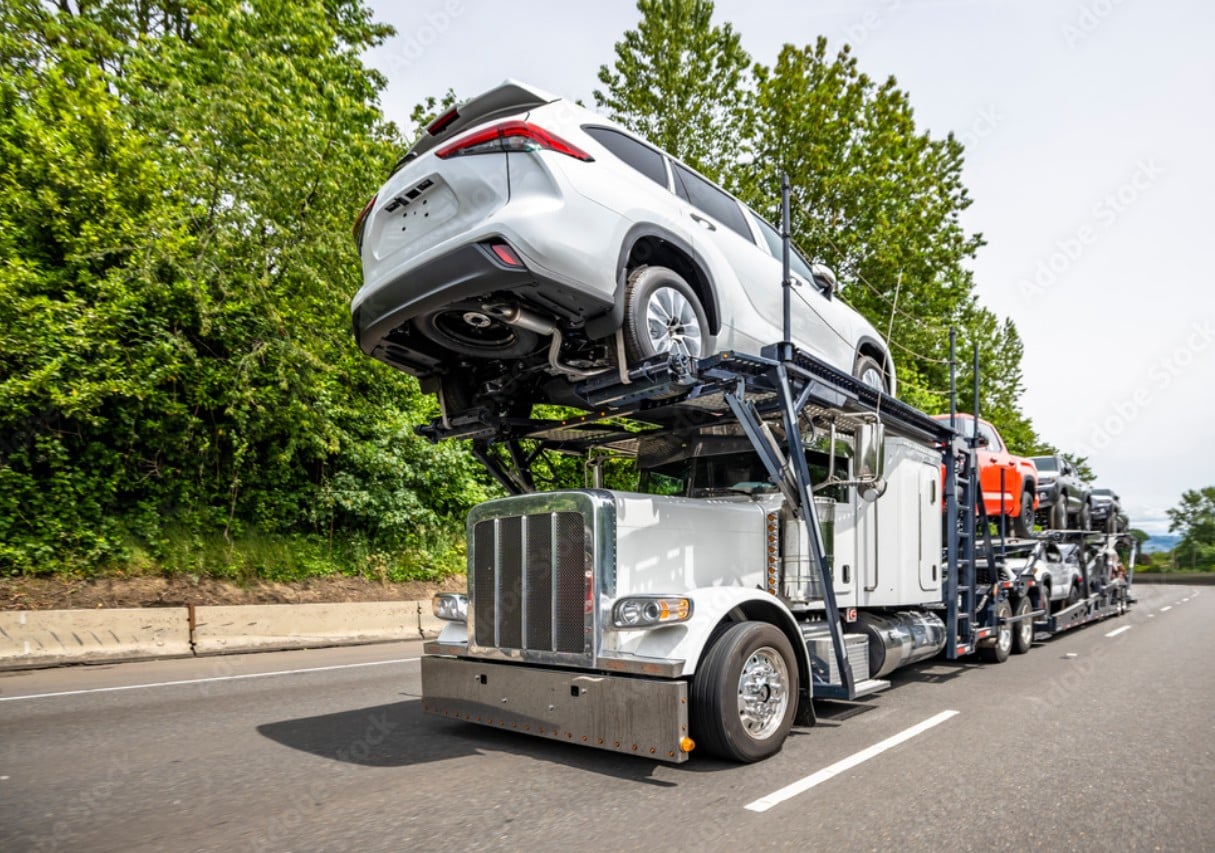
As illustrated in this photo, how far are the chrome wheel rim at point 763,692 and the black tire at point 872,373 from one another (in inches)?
142

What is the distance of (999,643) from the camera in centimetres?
922

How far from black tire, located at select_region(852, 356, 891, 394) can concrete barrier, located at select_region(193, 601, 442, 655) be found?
831cm

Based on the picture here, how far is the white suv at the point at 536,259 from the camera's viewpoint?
14.4ft

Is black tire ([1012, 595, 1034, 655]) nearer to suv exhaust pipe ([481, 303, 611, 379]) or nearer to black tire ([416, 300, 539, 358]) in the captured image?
suv exhaust pipe ([481, 303, 611, 379])

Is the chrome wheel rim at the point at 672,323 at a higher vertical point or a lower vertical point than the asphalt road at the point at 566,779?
higher

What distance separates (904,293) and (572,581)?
20969 millimetres

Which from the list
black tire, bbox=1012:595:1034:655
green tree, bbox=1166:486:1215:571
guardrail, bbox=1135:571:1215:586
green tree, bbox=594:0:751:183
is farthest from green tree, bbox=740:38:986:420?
green tree, bbox=1166:486:1215:571

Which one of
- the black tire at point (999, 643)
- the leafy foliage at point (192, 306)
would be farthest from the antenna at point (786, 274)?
the leafy foliage at point (192, 306)

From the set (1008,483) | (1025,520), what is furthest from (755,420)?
(1025,520)

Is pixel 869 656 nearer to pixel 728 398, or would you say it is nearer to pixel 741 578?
pixel 741 578

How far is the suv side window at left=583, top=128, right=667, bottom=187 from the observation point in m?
5.02

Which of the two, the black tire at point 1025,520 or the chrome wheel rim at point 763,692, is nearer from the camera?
the chrome wheel rim at point 763,692

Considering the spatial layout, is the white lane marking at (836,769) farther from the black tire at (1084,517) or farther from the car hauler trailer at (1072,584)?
the black tire at (1084,517)

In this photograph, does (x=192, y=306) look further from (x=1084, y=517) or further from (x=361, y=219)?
(x=1084, y=517)
